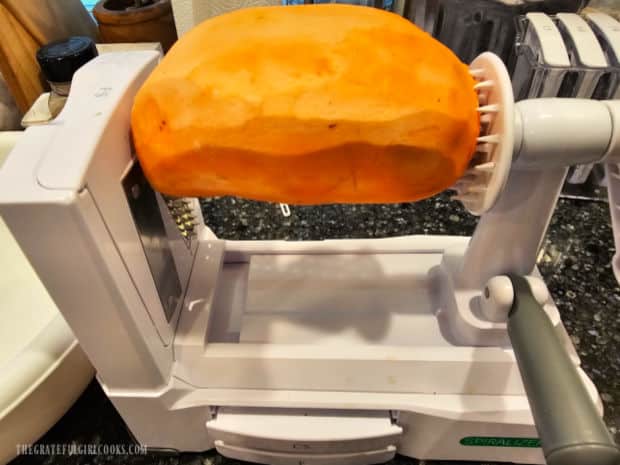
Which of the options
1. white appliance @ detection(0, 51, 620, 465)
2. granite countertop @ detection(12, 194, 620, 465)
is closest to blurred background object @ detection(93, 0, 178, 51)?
granite countertop @ detection(12, 194, 620, 465)

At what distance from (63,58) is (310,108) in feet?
1.49

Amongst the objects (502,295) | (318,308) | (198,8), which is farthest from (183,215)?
(198,8)

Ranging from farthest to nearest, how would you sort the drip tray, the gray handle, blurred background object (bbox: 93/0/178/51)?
blurred background object (bbox: 93/0/178/51), the drip tray, the gray handle

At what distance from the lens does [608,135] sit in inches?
10.4

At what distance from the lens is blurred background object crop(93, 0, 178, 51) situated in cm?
68

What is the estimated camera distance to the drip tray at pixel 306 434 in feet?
1.24

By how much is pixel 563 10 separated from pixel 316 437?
0.66 meters

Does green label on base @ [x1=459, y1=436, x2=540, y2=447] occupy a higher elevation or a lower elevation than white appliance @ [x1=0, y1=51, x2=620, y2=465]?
lower

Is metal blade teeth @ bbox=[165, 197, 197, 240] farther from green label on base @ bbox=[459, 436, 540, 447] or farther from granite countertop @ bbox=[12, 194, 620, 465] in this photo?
green label on base @ bbox=[459, 436, 540, 447]

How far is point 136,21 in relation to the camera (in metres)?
0.69

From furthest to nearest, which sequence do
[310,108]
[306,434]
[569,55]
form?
[569,55] < [306,434] < [310,108]

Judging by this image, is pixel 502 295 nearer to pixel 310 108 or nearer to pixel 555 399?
pixel 555 399

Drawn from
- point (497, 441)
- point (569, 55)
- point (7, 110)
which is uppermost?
point (569, 55)

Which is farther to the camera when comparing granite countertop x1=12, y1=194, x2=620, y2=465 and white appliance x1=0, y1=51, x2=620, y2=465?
granite countertop x1=12, y1=194, x2=620, y2=465
